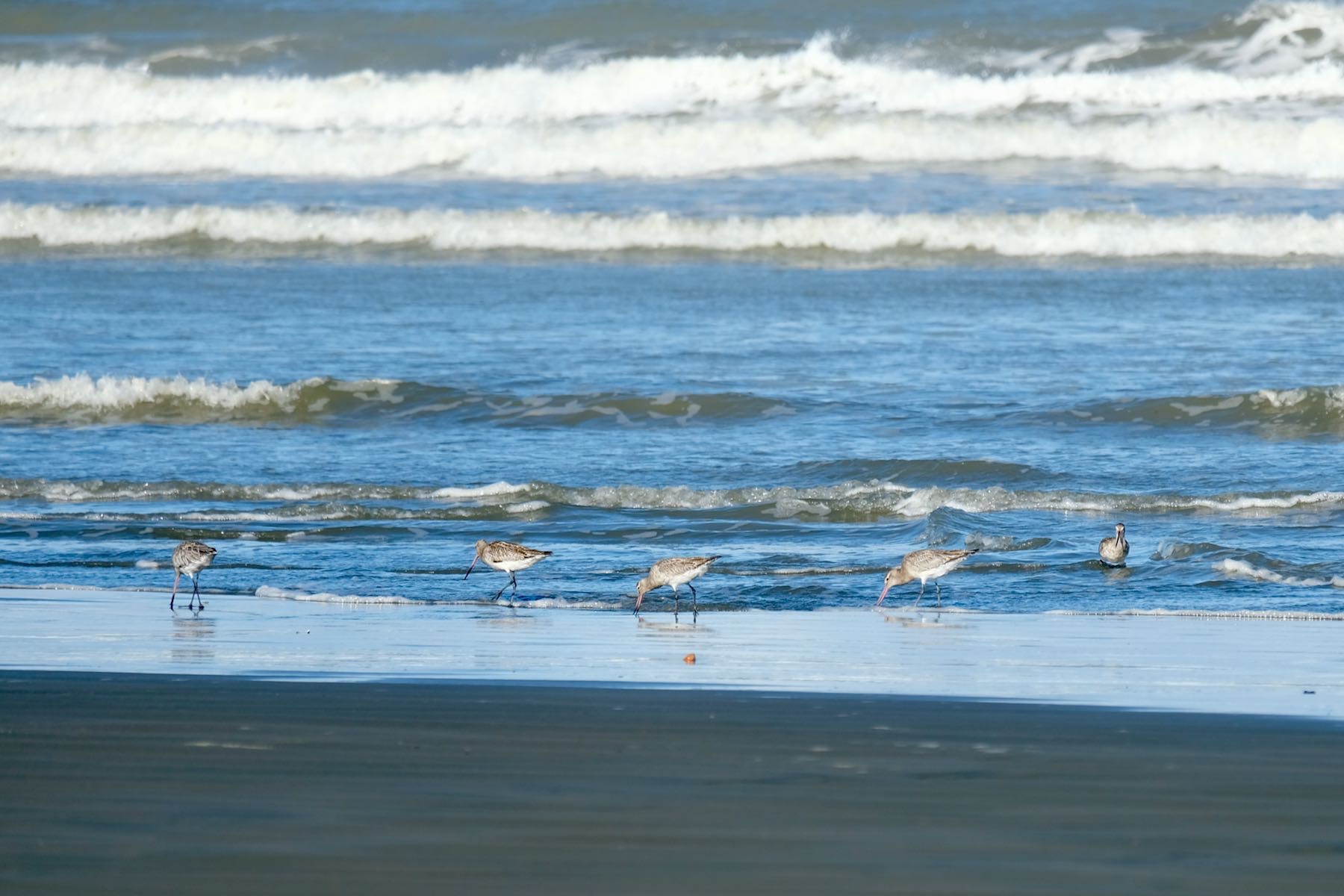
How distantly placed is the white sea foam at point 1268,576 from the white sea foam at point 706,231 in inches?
511

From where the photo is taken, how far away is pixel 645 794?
4.22m

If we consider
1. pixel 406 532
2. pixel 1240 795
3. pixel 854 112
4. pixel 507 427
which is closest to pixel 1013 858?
pixel 1240 795

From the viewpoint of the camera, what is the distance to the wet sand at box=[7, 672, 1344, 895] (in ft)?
11.8

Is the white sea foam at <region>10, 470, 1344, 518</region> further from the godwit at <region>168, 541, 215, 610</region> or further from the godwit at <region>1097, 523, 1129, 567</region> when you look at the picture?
the godwit at <region>168, 541, 215, 610</region>

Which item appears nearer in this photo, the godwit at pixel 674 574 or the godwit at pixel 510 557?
the godwit at pixel 674 574

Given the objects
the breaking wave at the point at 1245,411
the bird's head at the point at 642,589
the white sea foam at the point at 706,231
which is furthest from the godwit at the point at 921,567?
the white sea foam at the point at 706,231

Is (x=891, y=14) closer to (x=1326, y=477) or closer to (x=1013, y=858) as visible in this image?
(x=1326, y=477)

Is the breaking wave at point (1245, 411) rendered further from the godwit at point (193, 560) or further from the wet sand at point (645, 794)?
the wet sand at point (645, 794)

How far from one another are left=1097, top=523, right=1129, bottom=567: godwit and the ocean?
0.06 meters

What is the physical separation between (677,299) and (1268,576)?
1046 cm

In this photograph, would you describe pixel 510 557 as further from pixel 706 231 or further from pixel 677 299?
pixel 706 231

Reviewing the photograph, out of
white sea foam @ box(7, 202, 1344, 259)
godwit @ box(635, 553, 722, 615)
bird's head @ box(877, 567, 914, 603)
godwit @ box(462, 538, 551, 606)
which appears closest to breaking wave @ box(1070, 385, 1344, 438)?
bird's head @ box(877, 567, 914, 603)

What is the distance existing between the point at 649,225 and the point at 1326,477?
12.9 metres

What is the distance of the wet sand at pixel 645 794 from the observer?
358cm
